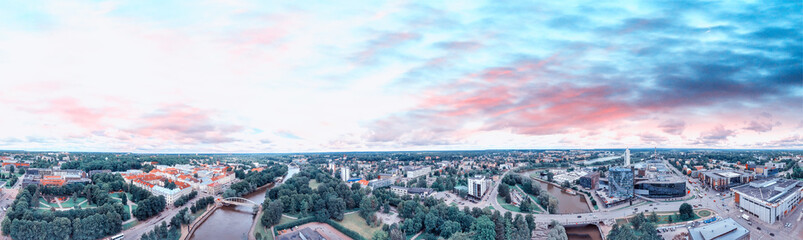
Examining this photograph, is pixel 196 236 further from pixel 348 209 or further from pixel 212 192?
pixel 212 192

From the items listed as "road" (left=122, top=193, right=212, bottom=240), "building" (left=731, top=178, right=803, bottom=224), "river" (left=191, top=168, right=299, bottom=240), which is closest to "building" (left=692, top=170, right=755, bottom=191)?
"building" (left=731, top=178, right=803, bottom=224)

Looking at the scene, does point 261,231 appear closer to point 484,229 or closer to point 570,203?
point 484,229

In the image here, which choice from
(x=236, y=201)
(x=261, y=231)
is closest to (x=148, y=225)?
(x=261, y=231)

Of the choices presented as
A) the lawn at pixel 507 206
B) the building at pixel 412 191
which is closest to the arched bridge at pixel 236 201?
the building at pixel 412 191

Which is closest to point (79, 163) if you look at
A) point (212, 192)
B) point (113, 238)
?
point (212, 192)

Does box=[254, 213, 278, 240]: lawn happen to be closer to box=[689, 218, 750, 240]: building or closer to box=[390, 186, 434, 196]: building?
box=[390, 186, 434, 196]: building
